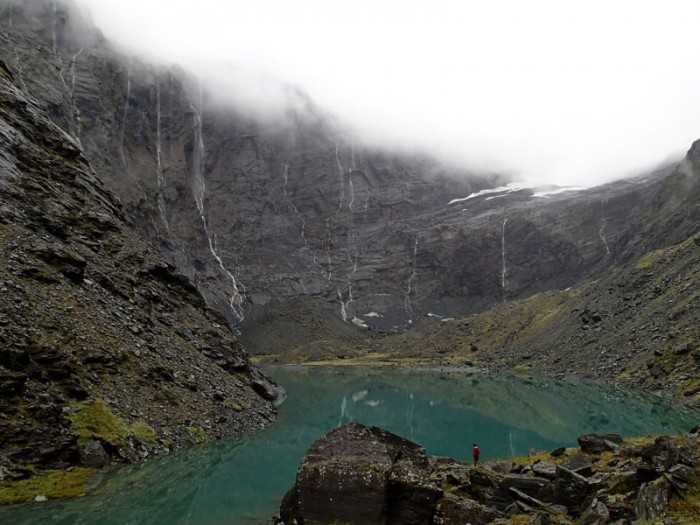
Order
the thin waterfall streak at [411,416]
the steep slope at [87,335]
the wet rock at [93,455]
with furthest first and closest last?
the thin waterfall streak at [411,416] < the steep slope at [87,335] < the wet rock at [93,455]

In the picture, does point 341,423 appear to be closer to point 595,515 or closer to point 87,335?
point 87,335

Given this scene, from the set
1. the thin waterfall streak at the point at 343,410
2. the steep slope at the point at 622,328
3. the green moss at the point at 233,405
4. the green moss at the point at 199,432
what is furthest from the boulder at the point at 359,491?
the steep slope at the point at 622,328

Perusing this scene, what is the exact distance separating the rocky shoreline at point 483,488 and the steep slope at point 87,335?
16729 millimetres

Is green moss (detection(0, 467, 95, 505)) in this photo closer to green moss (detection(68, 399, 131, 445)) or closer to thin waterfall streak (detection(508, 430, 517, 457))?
green moss (detection(68, 399, 131, 445))

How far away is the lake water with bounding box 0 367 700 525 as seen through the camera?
85.9ft

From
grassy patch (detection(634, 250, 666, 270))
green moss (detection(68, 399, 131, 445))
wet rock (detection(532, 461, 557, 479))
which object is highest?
grassy patch (detection(634, 250, 666, 270))

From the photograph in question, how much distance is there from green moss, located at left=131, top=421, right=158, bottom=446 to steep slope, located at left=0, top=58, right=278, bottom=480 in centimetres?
10

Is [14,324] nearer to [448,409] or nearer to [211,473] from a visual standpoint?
[211,473]

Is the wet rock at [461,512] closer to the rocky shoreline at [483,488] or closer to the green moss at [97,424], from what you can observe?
the rocky shoreline at [483,488]

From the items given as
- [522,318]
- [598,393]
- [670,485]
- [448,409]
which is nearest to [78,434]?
[670,485]

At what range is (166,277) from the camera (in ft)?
213

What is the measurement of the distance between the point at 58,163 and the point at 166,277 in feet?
60.9

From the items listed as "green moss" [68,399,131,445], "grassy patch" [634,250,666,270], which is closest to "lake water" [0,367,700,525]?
"green moss" [68,399,131,445]

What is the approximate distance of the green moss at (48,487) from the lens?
2480 centimetres
